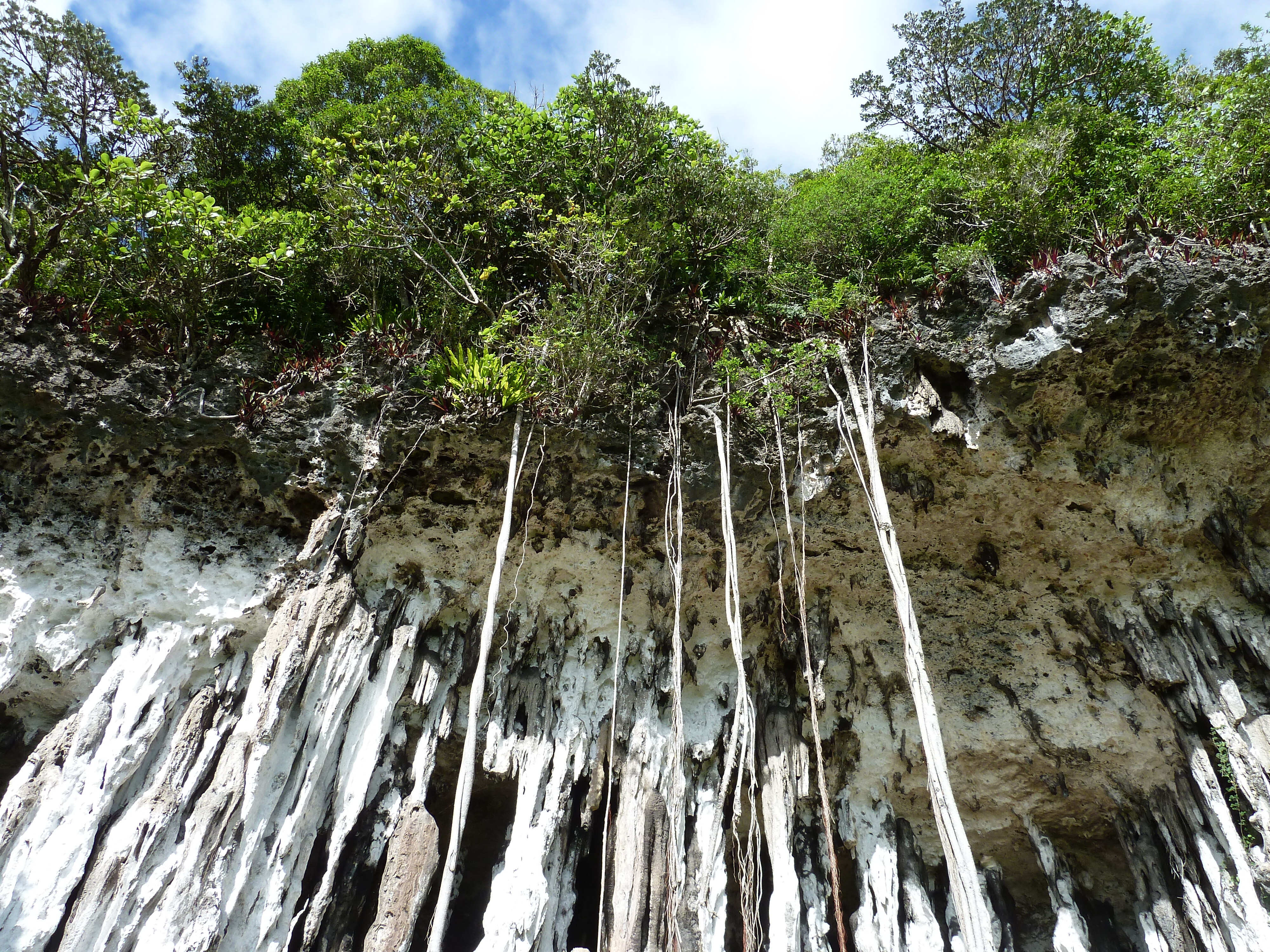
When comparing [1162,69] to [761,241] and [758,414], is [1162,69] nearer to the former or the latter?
[761,241]

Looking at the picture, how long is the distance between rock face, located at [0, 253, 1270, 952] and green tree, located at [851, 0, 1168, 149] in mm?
4795

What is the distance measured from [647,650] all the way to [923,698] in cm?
300

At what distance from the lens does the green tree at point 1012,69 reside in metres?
9.37

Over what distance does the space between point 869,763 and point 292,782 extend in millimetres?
5274

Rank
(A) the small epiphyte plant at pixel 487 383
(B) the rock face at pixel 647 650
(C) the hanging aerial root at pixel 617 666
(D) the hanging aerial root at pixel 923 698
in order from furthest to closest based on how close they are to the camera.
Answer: (A) the small epiphyte plant at pixel 487 383 < (C) the hanging aerial root at pixel 617 666 < (B) the rock face at pixel 647 650 < (D) the hanging aerial root at pixel 923 698

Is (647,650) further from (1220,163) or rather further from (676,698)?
(1220,163)

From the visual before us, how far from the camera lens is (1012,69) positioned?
1040cm

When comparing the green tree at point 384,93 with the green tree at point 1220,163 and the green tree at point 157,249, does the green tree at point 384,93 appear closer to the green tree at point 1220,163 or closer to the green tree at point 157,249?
the green tree at point 157,249

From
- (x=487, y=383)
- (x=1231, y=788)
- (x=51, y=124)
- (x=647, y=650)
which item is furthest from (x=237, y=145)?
(x=1231, y=788)

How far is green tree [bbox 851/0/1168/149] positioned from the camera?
937 centimetres

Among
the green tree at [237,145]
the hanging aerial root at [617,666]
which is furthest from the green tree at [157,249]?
the hanging aerial root at [617,666]

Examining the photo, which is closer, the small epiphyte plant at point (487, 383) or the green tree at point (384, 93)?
the small epiphyte plant at point (487, 383)

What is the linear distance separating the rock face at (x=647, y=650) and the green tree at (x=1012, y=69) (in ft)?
15.7

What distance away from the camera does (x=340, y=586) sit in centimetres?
645
